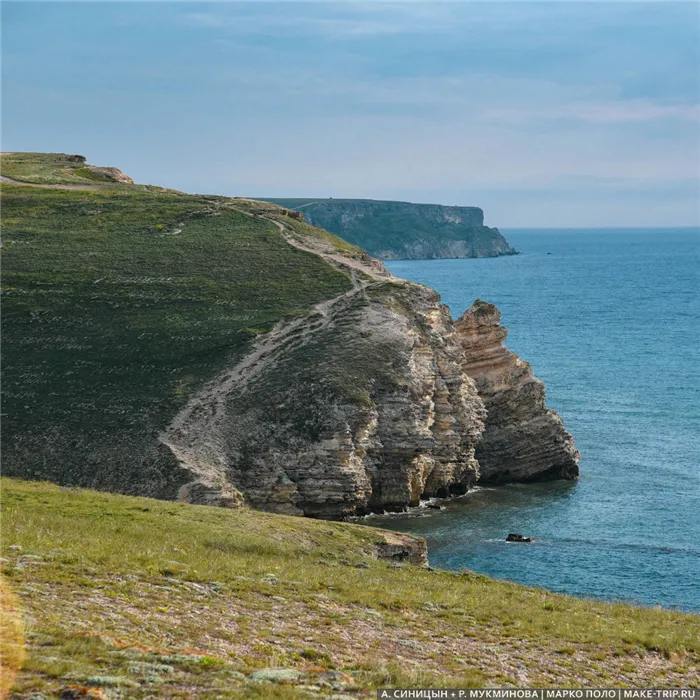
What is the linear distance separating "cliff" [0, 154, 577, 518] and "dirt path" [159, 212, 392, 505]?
0.42ft

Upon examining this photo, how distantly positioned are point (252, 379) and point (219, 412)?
3.55 meters

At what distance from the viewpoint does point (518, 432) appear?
219 ft

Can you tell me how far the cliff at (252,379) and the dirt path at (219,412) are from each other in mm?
127

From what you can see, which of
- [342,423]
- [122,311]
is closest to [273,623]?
[342,423]

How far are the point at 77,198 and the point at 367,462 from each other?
168 feet

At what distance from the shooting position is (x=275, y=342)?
2534 inches

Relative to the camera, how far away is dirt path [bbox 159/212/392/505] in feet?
169

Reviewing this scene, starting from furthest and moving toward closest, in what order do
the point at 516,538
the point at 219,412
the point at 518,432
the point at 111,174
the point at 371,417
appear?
the point at 111,174 < the point at 518,432 < the point at 219,412 < the point at 371,417 < the point at 516,538

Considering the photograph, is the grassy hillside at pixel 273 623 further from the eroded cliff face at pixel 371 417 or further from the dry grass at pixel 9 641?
the eroded cliff face at pixel 371 417

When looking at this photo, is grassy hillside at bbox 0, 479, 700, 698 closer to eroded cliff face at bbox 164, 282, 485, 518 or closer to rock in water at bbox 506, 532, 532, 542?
rock in water at bbox 506, 532, 532, 542

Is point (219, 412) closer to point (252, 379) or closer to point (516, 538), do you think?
point (252, 379)

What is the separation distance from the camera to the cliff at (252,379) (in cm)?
5472

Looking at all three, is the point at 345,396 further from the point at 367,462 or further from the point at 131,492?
the point at 131,492

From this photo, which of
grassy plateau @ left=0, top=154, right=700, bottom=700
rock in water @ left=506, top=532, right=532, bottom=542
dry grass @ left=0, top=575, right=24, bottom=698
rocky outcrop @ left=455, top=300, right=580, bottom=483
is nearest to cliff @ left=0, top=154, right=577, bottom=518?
rocky outcrop @ left=455, top=300, right=580, bottom=483
